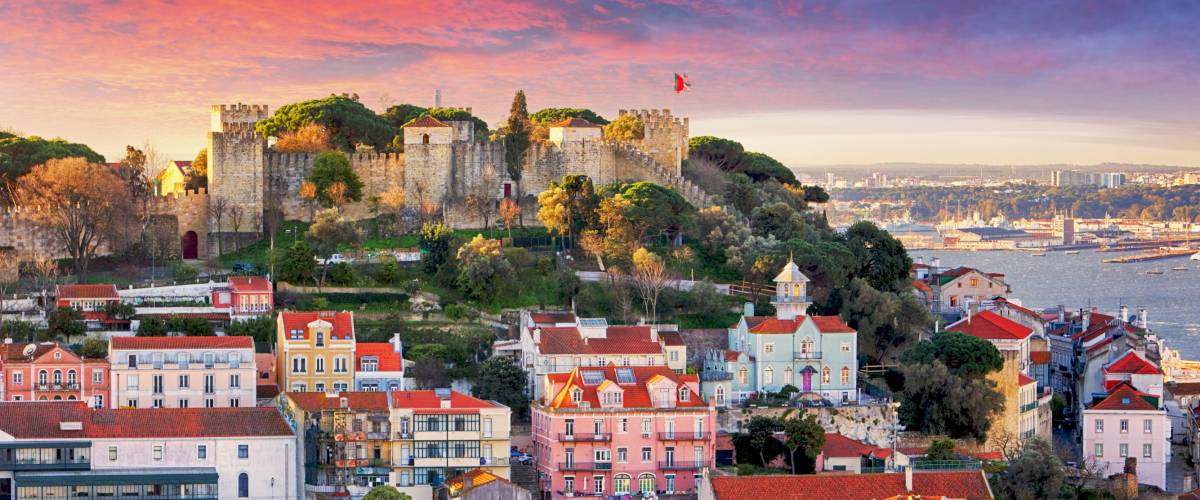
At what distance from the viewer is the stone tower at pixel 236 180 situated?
57.1 metres

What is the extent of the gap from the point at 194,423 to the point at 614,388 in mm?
9096

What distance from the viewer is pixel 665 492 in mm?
43844

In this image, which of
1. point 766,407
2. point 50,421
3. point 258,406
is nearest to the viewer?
point 50,421

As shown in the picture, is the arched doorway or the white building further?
the arched doorway

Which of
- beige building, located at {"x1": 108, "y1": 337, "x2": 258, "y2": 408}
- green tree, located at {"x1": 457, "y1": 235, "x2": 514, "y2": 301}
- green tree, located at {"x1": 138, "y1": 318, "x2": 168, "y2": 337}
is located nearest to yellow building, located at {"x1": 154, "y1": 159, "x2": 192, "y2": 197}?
green tree, located at {"x1": 457, "y1": 235, "x2": 514, "y2": 301}

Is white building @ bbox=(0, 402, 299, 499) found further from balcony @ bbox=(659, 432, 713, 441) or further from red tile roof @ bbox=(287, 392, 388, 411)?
balcony @ bbox=(659, 432, 713, 441)

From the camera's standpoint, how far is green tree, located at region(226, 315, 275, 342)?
159ft

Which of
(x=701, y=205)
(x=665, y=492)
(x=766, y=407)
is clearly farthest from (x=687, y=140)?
(x=665, y=492)

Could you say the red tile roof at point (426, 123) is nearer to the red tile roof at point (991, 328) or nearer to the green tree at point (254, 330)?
the green tree at point (254, 330)

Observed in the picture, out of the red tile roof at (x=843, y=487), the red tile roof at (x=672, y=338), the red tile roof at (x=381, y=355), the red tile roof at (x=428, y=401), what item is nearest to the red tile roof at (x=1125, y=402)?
the red tile roof at (x=672, y=338)

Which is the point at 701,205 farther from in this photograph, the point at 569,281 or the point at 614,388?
the point at 614,388

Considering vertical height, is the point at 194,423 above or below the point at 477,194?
below

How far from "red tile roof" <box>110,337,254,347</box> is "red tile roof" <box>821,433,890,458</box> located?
12.8 metres

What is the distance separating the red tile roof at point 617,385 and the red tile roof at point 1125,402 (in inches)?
469
